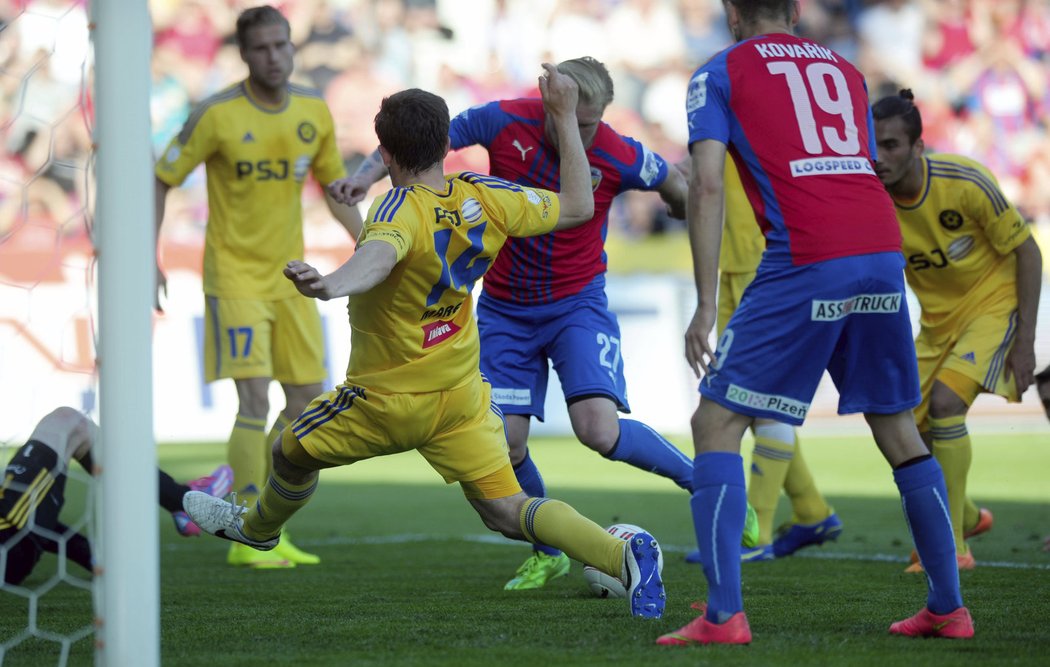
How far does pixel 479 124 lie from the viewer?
17.4 ft

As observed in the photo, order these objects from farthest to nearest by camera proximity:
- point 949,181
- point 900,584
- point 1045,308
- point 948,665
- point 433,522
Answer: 1. point 1045,308
2. point 433,522
3. point 949,181
4. point 900,584
5. point 948,665

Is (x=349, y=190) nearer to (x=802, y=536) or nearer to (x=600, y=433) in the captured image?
(x=600, y=433)

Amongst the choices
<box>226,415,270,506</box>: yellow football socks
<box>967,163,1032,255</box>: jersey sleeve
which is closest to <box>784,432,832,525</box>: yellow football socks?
<box>967,163,1032,255</box>: jersey sleeve

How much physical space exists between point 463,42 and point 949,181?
1157 centimetres

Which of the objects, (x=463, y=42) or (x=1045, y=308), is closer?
(x=1045, y=308)

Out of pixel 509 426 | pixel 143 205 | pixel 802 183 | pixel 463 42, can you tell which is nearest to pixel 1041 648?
pixel 802 183

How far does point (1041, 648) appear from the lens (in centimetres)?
366

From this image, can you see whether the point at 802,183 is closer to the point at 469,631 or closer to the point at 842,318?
the point at 842,318

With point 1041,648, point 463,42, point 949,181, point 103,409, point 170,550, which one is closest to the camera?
point 103,409

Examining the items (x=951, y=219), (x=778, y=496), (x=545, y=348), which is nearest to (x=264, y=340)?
(x=545, y=348)

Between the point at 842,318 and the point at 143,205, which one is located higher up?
the point at 143,205

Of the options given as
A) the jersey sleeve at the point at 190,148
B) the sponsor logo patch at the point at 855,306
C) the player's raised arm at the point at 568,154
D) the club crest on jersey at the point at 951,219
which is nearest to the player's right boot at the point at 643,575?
the sponsor logo patch at the point at 855,306

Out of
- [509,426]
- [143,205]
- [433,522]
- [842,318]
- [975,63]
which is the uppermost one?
[975,63]

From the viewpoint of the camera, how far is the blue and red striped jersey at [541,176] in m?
5.28
